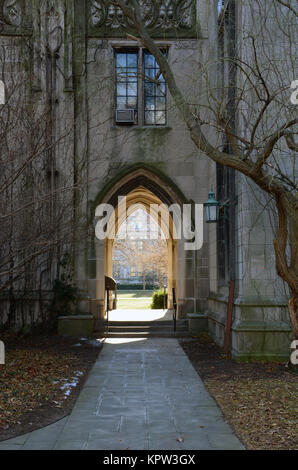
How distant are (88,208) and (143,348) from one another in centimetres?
374

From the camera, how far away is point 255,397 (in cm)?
617

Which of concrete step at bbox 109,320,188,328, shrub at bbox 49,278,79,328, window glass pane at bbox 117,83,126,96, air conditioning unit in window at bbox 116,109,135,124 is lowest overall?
concrete step at bbox 109,320,188,328

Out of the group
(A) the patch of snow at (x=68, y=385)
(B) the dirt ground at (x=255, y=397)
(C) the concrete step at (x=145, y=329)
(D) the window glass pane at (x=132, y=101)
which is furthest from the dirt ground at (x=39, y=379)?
(D) the window glass pane at (x=132, y=101)

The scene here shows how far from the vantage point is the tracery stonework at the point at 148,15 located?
12.6 m

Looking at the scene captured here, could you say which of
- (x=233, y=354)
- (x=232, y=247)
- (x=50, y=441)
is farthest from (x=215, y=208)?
(x=50, y=441)

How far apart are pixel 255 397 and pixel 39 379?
302 cm

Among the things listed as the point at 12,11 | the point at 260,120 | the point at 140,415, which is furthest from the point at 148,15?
the point at 140,415

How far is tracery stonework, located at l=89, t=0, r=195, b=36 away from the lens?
12.6 m

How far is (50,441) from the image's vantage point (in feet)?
15.4

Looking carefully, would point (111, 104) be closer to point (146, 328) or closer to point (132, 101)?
point (132, 101)

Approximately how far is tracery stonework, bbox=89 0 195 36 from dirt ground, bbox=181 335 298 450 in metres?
7.98

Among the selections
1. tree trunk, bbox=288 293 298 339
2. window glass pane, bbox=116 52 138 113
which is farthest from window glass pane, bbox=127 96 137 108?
tree trunk, bbox=288 293 298 339

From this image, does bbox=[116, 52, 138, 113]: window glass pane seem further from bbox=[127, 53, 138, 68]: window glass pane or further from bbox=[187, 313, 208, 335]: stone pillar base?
bbox=[187, 313, 208, 335]: stone pillar base

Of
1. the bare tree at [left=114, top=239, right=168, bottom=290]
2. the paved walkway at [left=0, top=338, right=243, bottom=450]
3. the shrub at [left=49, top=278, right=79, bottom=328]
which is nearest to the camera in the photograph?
the paved walkway at [left=0, top=338, right=243, bottom=450]
